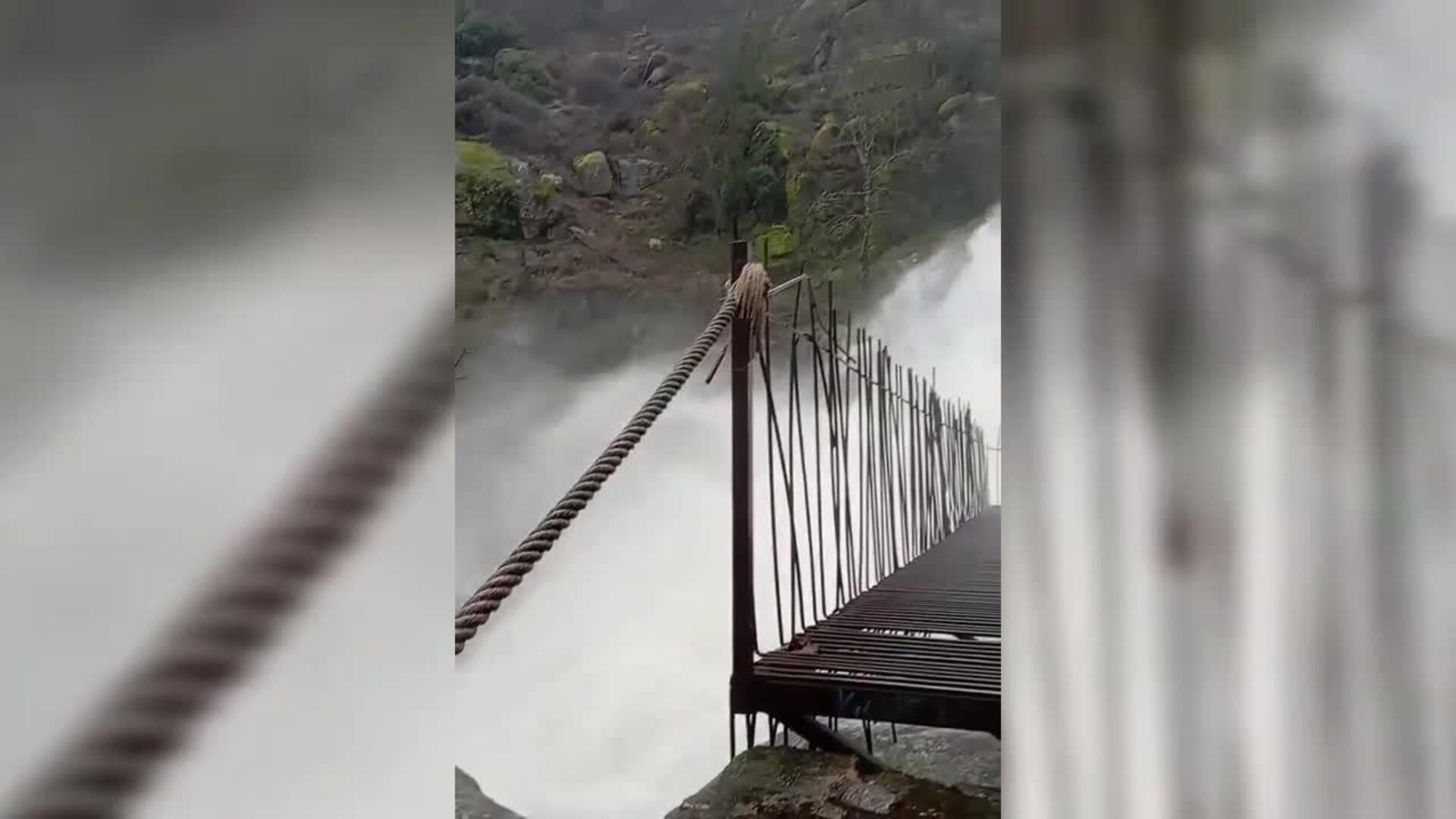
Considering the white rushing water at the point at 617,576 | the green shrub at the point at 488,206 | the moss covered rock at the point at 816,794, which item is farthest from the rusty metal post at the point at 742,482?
the green shrub at the point at 488,206

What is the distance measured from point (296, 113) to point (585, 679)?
0.74 metres

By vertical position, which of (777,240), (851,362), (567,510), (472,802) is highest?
(777,240)

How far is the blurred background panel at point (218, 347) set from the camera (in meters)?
1.22

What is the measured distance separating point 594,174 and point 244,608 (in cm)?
63

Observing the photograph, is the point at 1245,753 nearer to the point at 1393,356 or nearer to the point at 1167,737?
the point at 1167,737

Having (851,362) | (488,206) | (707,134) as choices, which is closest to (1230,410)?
(851,362)

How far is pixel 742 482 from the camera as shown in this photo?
1.34 m

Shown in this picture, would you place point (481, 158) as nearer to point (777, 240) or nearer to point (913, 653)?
point (777, 240)

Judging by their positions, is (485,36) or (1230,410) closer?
(1230,410)

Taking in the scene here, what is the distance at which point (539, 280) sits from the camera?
4.45ft

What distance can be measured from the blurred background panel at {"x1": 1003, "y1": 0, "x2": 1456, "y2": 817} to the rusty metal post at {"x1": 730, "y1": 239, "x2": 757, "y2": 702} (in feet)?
0.97

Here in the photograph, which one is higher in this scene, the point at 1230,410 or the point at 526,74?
the point at 526,74

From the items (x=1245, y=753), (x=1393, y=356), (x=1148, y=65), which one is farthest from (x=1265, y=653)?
(x=1148, y=65)

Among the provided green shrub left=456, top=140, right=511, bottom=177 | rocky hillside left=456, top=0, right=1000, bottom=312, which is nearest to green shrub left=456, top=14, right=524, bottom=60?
rocky hillside left=456, top=0, right=1000, bottom=312
